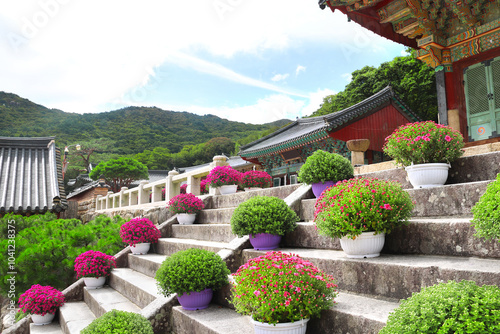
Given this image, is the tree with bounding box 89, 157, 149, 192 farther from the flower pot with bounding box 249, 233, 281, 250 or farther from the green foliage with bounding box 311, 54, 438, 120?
the flower pot with bounding box 249, 233, 281, 250

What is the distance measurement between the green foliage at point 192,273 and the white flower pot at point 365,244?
4.21 ft

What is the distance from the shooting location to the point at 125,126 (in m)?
54.1

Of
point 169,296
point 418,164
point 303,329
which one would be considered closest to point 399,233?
point 418,164

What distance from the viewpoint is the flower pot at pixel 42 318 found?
5281 millimetres

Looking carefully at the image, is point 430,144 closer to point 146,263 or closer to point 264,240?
point 264,240

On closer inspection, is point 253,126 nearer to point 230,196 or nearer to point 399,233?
point 230,196

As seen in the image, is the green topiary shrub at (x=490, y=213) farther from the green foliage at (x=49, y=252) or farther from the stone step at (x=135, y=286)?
the green foliage at (x=49, y=252)

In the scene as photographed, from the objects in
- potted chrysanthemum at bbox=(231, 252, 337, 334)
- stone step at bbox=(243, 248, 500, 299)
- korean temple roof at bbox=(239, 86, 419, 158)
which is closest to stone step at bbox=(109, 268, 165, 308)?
potted chrysanthemum at bbox=(231, 252, 337, 334)

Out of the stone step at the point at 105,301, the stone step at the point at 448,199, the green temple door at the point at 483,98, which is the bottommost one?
the stone step at the point at 105,301

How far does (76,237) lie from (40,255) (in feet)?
2.44

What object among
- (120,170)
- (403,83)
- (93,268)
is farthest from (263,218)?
(120,170)

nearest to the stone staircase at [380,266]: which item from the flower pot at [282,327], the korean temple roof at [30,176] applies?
the flower pot at [282,327]

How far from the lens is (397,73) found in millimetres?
22484

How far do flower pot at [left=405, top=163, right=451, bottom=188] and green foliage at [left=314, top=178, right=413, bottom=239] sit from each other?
76cm
